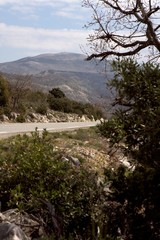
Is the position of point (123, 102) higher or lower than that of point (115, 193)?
higher

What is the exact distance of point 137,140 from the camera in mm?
7066

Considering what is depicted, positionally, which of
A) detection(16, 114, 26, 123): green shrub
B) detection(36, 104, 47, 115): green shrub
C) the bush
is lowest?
→ the bush

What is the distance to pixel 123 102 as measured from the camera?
7402 millimetres

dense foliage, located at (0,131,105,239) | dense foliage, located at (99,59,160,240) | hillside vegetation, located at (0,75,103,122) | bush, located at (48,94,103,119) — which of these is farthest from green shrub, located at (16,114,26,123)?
dense foliage, located at (99,59,160,240)

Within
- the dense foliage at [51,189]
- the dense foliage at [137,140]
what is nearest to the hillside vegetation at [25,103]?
the dense foliage at [51,189]

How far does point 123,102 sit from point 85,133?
15421mm

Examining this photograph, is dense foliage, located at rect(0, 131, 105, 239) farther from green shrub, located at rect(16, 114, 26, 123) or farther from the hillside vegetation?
the hillside vegetation

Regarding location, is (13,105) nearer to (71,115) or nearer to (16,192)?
(71,115)

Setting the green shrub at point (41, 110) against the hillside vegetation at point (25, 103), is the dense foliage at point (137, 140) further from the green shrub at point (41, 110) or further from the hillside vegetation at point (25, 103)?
the green shrub at point (41, 110)

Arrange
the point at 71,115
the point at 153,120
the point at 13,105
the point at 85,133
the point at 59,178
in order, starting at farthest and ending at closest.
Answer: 1. the point at 71,115
2. the point at 13,105
3. the point at 85,133
4. the point at 59,178
5. the point at 153,120

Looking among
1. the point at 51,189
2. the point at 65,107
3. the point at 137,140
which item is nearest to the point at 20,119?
the point at 65,107

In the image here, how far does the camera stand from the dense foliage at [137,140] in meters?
6.84

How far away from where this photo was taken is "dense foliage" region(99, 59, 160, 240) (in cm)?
684

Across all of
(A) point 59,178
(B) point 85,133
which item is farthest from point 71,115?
(A) point 59,178
